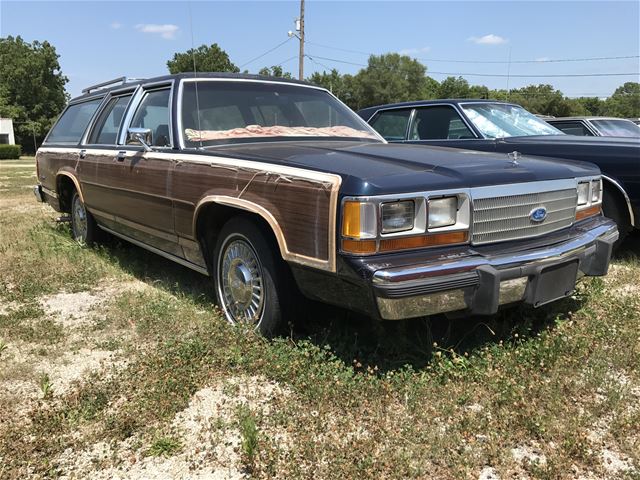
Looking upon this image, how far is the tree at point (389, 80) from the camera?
69875 mm

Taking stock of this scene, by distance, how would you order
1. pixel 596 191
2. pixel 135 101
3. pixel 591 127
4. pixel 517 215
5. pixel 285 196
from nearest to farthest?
pixel 285 196, pixel 517 215, pixel 596 191, pixel 135 101, pixel 591 127

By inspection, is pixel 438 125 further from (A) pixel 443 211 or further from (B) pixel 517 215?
(A) pixel 443 211

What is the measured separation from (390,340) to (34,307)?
272cm

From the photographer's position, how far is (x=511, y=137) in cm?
580

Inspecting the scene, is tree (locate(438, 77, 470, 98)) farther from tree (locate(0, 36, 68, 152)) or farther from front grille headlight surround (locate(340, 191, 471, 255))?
front grille headlight surround (locate(340, 191, 471, 255))

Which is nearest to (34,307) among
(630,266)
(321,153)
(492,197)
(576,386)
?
(321,153)

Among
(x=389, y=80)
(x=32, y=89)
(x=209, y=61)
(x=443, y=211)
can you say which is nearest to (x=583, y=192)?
(x=443, y=211)

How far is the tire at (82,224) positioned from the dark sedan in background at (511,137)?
3597 millimetres

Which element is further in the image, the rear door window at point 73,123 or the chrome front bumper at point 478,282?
the rear door window at point 73,123

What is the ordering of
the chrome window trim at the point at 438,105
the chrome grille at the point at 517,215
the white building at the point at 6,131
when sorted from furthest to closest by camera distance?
the white building at the point at 6,131 → the chrome window trim at the point at 438,105 → the chrome grille at the point at 517,215

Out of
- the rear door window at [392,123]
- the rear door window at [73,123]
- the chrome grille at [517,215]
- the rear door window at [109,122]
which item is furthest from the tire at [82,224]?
the chrome grille at [517,215]

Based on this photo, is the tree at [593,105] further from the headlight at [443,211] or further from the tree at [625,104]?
the headlight at [443,211]

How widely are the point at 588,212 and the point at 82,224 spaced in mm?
5024

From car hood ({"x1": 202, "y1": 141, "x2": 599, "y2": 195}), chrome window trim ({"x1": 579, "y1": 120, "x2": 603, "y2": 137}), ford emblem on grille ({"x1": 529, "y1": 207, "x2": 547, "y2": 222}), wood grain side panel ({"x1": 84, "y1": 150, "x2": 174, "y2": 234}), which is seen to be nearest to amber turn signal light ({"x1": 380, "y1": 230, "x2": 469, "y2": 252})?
car hood ({"x1": 202, "y1": 141, "x2": 599, "y2": 195})
